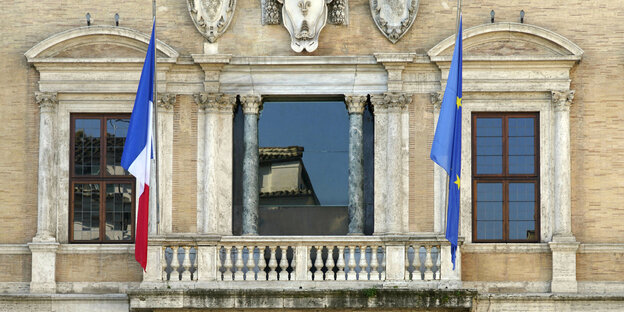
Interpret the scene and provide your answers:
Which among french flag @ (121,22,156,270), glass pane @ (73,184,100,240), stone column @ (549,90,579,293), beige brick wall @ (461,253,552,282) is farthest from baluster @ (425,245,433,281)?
glass pane @ (73,184,100,240)

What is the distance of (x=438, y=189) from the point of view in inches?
918

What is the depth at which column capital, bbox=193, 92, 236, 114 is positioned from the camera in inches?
921

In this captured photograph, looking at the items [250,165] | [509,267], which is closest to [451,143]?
[509,267]

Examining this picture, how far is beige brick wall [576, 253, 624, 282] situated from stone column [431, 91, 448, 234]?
219cm

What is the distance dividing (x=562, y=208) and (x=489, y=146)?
4.95ft

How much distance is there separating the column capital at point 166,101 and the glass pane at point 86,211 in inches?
64.1

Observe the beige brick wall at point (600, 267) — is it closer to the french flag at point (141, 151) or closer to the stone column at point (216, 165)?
the stone column at point (216, 165)

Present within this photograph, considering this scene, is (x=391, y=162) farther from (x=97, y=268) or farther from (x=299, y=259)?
(x=97, y=268)

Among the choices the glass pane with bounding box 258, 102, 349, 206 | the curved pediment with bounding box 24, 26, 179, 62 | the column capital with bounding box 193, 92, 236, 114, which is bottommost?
the glass pane with bounding box 258, 102, 349, 206

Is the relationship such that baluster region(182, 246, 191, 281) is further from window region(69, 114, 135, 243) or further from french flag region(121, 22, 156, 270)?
window region(69, 114, 135, 243)

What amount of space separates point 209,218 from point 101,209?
1756mm

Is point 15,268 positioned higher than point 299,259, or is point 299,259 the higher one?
point 299,259

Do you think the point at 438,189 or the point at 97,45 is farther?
the point at 97,45

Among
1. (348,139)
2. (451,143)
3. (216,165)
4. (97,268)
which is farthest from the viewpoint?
(348,139)
